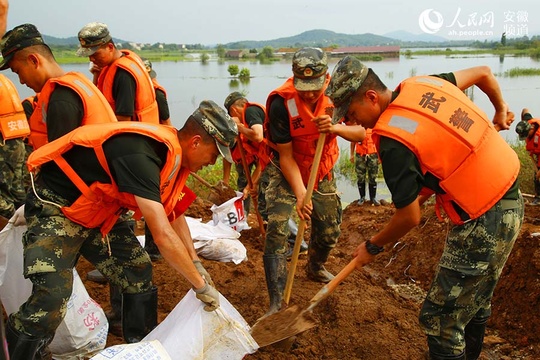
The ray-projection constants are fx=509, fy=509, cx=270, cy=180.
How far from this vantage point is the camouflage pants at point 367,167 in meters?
8.55

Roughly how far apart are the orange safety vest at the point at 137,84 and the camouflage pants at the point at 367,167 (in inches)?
192

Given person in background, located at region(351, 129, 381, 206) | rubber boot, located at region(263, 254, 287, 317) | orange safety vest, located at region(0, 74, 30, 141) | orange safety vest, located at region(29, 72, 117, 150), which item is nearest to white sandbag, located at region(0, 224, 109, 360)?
orange safety vest, located at region(29, 72, 117, 150)

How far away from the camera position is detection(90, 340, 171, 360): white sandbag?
2445 millimetres

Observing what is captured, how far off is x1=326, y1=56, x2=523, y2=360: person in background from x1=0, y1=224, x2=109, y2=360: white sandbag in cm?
181

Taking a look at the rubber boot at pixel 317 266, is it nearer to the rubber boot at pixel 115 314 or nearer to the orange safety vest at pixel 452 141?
the rubber boot at pixel 115 314

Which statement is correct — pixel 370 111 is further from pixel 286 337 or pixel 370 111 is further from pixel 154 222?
pixel 286 337

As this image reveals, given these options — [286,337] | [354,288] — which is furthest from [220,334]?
[354,288]

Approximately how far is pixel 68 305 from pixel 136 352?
2.84 ft

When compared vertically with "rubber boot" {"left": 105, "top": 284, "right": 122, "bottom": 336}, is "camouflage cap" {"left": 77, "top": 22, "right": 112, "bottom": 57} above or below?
above

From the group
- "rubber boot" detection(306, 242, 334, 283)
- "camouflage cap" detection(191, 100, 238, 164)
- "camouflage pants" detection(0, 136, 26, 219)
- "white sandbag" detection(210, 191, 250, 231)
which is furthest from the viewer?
"white sandbag" detection(210, 191, 250, 231)

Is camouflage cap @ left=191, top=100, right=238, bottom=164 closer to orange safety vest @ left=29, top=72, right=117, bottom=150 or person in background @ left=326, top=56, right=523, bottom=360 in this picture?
person in background @ left=326, top=56, right=523, bottom=360

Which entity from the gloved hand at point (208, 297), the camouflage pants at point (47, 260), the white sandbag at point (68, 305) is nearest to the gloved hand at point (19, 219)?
the white sandbag at point (68, 305)

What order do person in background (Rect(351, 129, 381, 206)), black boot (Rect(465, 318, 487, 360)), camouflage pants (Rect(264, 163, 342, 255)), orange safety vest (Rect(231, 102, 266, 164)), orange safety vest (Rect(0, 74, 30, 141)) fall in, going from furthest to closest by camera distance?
person in background (Rect(351, 129, 381, 206)) < orange safety vest (Rect(231, 102, 266, 164)) < orange safety vest (Rect(0, 74, 30, 141)) < camouflage pants (Rect(264, 163, 342, 255)) < black boot (Rect(465, 318, 487, 360))

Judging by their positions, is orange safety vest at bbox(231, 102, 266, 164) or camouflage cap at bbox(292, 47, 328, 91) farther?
orange safety vest at bbox(231, 102, 266, 164)
